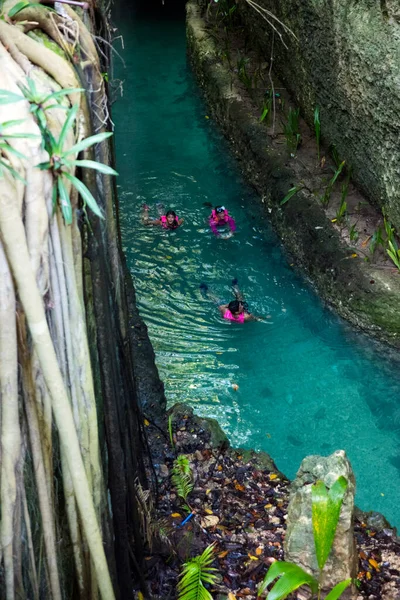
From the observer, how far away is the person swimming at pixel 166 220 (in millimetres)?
6926

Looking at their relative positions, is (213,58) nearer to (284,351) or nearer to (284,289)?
(284,289)

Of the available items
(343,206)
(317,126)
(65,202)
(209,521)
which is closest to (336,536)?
(209,521)

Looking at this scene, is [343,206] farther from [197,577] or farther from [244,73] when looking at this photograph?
[197,577]

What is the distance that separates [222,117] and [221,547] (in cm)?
626

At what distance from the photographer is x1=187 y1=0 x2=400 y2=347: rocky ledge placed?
561cm

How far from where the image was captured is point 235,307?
584 cm

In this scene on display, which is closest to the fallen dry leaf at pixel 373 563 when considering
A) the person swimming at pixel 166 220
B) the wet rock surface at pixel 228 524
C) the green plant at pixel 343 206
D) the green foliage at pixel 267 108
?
the wet rock surface at pixel 228 524

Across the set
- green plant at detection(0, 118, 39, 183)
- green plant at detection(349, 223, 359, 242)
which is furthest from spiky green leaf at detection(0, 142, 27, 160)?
green plant at detection(349, 223, 359, 242)

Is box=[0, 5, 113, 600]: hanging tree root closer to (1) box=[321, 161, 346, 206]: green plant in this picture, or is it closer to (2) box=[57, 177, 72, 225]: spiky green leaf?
(2) box=[57, 177, 72, 225]: spiky green leaf

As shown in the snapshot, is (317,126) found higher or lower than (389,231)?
higher

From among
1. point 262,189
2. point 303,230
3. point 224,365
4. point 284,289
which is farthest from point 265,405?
point 262,189

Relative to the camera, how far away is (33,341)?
1.97 metres

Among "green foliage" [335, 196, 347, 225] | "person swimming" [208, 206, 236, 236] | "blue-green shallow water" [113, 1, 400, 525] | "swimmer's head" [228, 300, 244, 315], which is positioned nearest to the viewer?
"blue-green shallow water" [113, 1, 400, 525]

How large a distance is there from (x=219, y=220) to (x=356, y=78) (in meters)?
1.74
